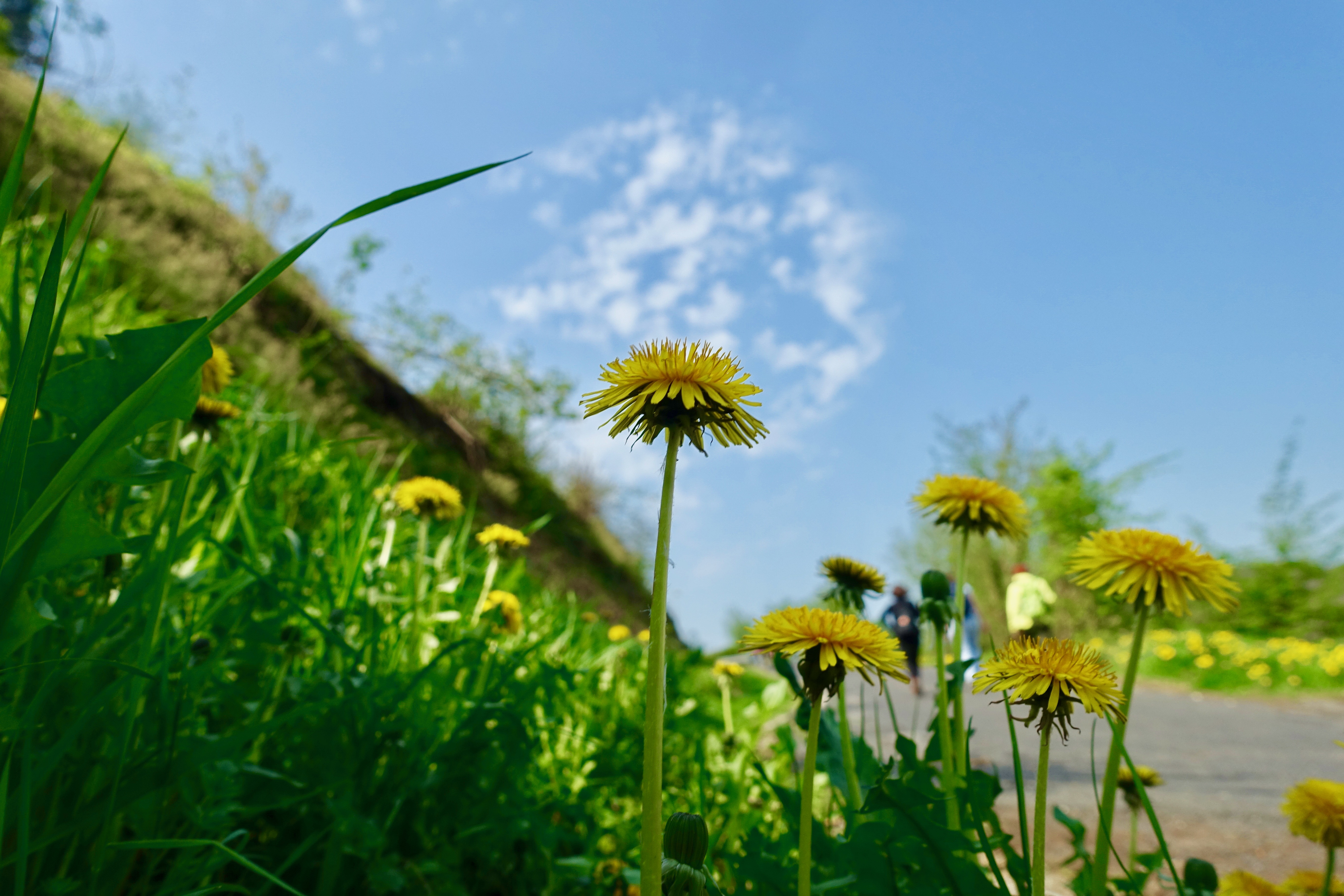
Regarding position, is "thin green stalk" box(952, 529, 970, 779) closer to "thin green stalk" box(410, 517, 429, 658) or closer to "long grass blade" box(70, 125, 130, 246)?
"long grass blade" box(70, 125, 130, 246)

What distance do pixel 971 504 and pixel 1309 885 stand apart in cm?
89

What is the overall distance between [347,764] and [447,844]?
0.84ft

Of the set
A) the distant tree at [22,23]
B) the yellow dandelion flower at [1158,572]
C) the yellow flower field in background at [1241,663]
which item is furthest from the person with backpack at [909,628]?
the distant tree at [22,23]

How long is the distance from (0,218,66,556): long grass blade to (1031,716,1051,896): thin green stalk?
892 millimetres

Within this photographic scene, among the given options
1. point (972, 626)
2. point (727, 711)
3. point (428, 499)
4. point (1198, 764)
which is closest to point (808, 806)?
point (428, 499)

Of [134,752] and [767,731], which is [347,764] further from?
[767,731]

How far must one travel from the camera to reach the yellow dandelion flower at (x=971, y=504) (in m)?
1.21

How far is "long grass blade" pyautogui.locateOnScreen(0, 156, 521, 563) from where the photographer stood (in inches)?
22.2

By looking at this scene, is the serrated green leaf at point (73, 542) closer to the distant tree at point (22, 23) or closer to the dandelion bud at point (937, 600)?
the dandelion bud at point (937, 600)

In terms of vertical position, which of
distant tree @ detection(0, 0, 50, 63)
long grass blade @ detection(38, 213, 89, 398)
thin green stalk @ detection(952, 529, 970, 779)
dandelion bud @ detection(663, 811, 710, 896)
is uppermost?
distant tree @ detection(0, 0, 50, 63)

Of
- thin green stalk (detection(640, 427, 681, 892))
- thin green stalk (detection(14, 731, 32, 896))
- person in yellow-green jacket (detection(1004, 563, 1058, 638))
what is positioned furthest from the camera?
person in yellow-green jacket (detection(1004, 563, 1058, 638))

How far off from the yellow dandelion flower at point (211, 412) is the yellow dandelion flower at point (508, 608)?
765 mm

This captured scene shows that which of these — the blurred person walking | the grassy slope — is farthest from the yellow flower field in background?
the grassy slope

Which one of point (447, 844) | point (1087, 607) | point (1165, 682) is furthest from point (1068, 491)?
point (447, 844)
